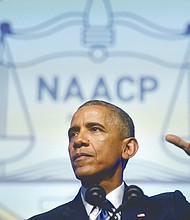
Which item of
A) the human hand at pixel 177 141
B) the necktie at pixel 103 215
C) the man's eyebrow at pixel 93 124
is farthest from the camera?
the man's eyebrow at pixel 93 124

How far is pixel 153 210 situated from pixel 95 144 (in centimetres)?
19

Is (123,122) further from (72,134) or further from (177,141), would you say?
(177,141)

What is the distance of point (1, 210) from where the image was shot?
1728 mm

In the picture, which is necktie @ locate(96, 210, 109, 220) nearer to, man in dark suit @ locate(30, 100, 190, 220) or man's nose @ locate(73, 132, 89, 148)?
man in dark suit @ locate(30, 100, 190, 220)

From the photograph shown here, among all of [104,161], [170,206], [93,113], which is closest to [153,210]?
[170,206]

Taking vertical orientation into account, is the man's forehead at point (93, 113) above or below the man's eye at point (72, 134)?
above

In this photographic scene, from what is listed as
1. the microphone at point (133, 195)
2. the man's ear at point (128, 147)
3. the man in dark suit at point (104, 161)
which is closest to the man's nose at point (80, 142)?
the man in dark suit at point (104, 161)

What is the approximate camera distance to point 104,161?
1303 millimetres

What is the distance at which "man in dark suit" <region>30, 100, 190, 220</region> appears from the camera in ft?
4.17

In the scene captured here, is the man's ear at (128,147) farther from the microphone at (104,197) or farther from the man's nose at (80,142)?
the microphone at (104,197)

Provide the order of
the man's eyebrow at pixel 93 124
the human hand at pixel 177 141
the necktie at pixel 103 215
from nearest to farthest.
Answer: the human hand at pixel 177 141, the necktie at pixel 103 215, the man's eyebrow at pixel 93 124

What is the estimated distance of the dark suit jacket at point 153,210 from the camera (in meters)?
1.26

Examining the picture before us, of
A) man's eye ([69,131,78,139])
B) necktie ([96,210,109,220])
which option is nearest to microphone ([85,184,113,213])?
necktie ([96,210,109,220])

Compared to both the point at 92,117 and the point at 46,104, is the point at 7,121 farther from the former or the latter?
the point at 92,117
